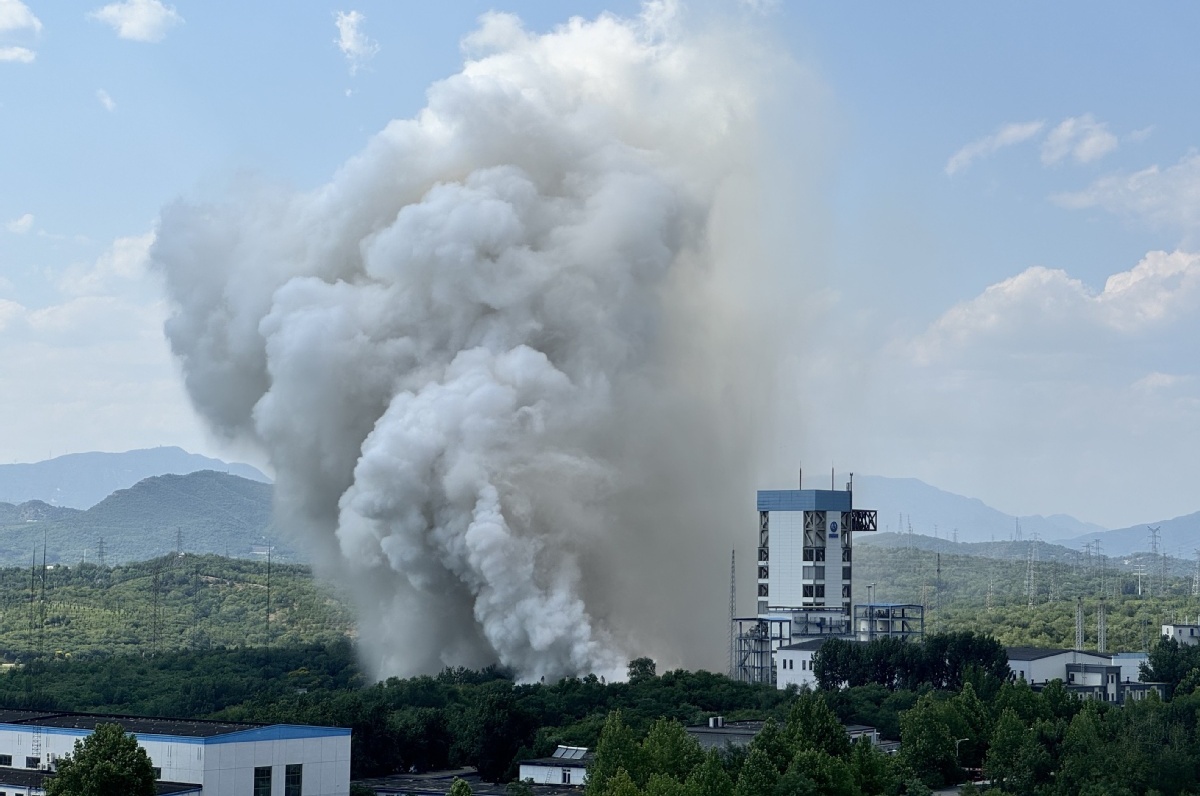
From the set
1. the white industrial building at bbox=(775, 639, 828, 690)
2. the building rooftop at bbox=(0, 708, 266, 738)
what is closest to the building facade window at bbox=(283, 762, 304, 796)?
the building rooftop at bbox=(0, 708, 266, 738)

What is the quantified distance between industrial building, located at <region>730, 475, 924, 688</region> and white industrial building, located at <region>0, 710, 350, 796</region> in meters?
29.3

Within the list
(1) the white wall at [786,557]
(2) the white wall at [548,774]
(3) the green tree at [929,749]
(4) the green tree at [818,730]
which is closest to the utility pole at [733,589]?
(1) the white wall at [786,557]

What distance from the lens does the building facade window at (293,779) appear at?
109 feet

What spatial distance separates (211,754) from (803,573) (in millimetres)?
33963

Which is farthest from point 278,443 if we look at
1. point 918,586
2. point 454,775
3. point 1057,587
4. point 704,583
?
point 918,586

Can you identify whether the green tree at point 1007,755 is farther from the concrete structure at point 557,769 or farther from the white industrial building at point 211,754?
the white industrial building at point 211,754

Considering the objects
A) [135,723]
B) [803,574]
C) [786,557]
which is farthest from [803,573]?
[135,723]

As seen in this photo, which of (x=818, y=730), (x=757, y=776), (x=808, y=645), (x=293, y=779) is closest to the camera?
(x=293, y=779)

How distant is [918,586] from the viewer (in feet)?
528

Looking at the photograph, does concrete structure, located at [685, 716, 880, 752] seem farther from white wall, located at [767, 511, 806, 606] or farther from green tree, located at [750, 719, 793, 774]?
white wall, located at [767, 511, 806, 606]

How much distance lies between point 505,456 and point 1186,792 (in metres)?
26.4

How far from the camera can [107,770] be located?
29.2m

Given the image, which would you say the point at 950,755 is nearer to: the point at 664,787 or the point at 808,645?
the point at 664,787

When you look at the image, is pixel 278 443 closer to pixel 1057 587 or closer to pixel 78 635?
pixel 78 635
